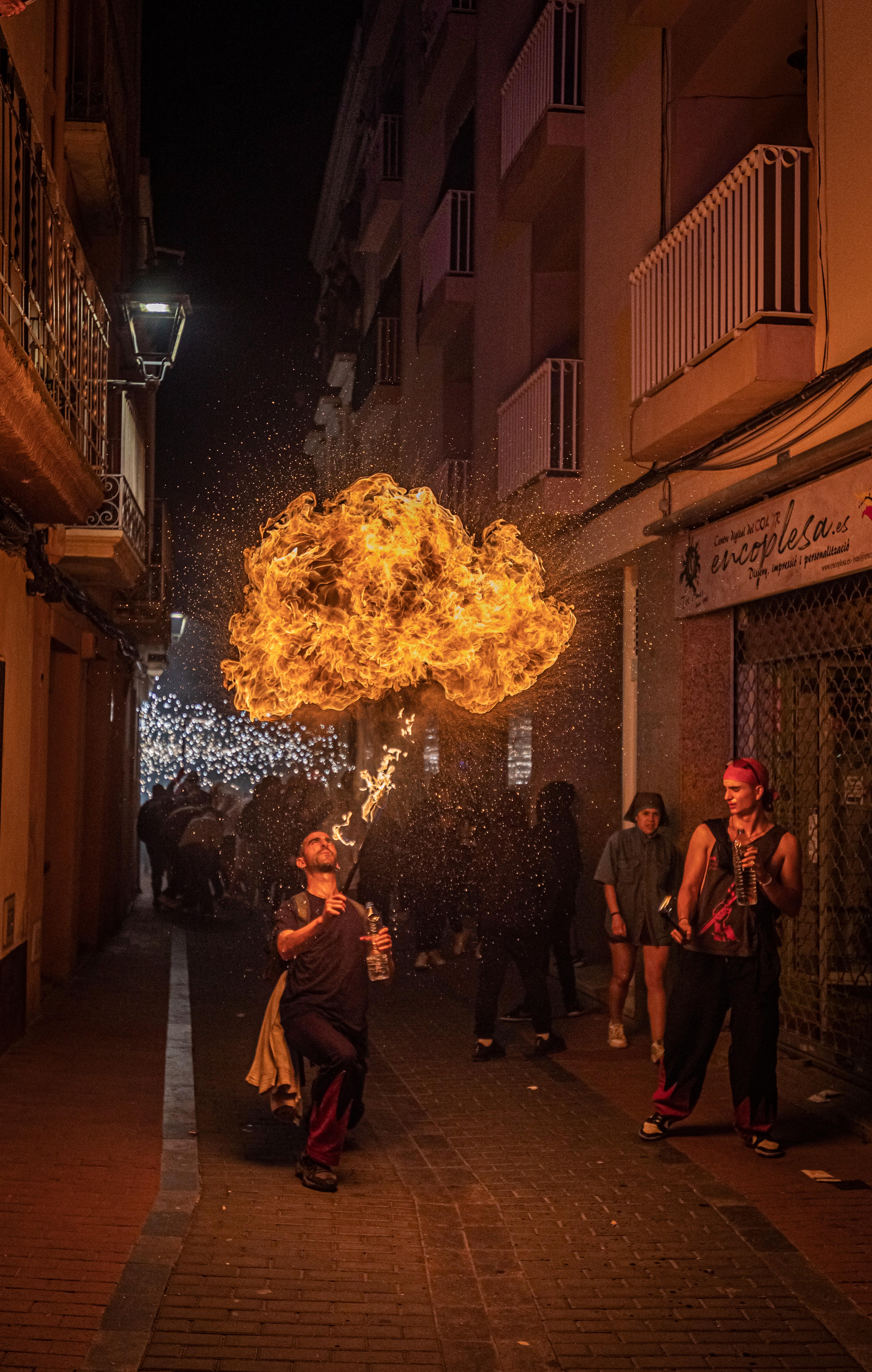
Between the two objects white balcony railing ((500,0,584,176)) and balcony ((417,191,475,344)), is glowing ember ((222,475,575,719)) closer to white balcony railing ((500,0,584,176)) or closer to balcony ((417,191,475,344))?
white balcony railing ((500,0,584,176))

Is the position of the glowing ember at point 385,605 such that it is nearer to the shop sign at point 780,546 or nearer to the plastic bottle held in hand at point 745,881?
the shop sign at point 780,546

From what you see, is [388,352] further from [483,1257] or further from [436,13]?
[483,1257]

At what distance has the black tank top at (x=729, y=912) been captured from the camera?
300 inches

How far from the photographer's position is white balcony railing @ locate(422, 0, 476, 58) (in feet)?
64.3

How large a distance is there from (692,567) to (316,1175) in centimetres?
573

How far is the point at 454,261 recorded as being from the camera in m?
19.8

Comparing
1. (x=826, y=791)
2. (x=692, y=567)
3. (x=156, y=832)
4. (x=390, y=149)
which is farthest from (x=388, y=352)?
(x=826, y=791)

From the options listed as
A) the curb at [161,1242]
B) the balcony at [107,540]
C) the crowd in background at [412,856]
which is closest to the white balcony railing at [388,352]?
the crowd in background at [412,856]

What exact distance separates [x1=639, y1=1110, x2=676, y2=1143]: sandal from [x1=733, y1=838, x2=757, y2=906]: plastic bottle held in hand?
4.39 feet

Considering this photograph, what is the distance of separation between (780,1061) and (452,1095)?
2266 mm

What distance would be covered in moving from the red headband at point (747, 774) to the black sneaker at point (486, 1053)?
3.49 m

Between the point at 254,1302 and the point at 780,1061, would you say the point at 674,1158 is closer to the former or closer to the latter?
the point at 780,1061

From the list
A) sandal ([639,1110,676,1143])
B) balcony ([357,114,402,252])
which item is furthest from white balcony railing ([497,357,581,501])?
balcony ([357,114,402,252])

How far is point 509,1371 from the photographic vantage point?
4848mm
